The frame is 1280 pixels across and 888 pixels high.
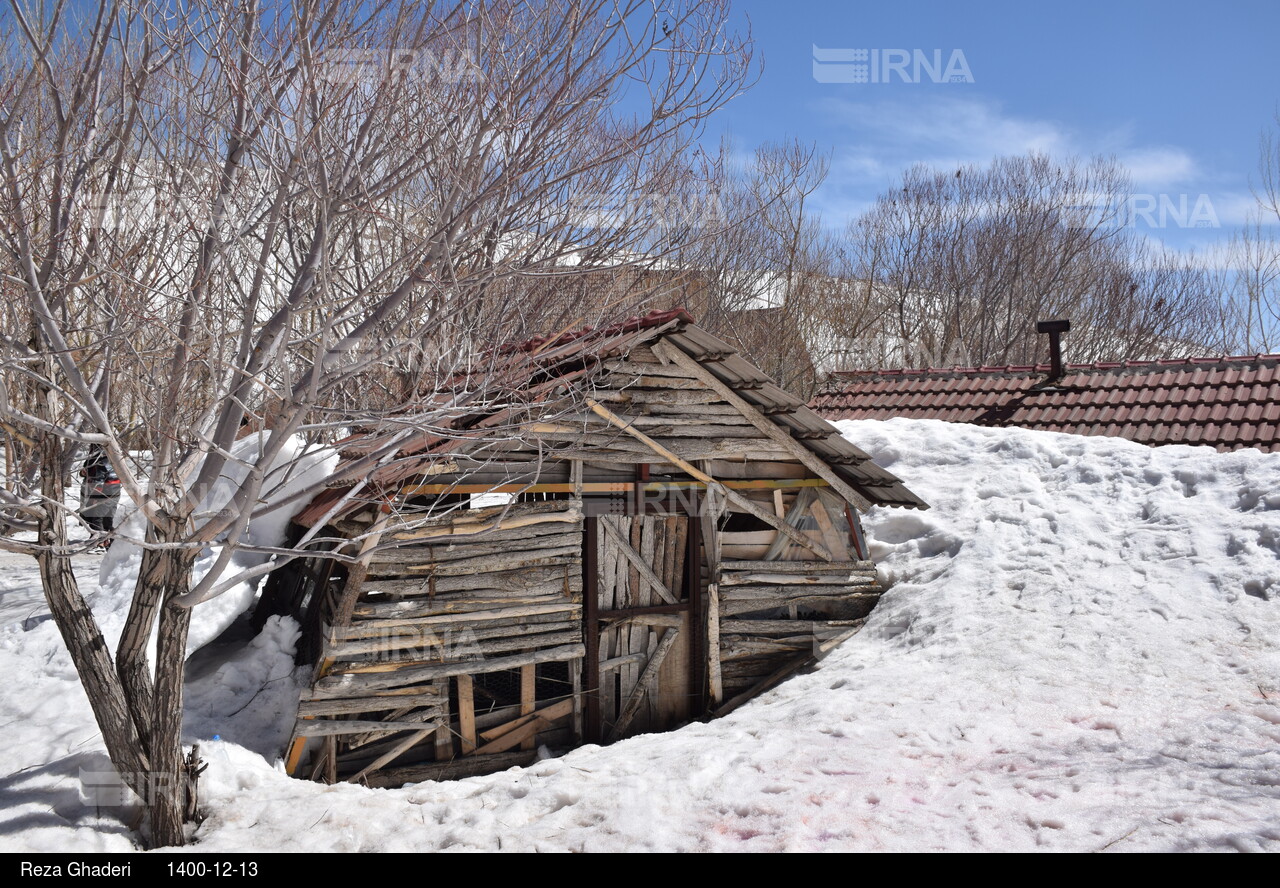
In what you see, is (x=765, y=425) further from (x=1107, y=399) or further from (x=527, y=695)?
(x=1107, y=399)

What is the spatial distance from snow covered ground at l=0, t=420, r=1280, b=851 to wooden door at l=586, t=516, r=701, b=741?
46.3 inches

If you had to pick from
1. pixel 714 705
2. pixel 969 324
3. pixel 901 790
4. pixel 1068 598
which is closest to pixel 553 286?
pixel 714 705

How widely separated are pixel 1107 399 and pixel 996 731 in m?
8.23

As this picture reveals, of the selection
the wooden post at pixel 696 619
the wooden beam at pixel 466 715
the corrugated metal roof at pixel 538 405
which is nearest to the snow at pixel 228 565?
Result: the corrugated metal roof at pixel 538 405

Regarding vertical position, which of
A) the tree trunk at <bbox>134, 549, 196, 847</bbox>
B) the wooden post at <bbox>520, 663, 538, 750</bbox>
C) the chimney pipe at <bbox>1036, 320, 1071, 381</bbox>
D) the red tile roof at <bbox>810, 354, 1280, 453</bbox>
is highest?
the chimney pipe at <bbox>1036, 320, 1071, 381</bbox>

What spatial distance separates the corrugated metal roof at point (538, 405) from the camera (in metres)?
4.90

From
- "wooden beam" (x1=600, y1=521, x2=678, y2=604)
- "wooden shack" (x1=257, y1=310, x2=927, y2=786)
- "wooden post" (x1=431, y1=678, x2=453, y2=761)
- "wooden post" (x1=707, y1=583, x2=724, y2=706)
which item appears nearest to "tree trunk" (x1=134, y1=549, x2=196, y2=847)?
"wooden shack" (x1=257, y1=310, x2=927, y2=786)

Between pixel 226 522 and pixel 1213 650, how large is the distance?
7.06 metres

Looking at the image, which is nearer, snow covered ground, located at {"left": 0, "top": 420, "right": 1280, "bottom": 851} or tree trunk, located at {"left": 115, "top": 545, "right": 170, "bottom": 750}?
snow covered ground, located at {"left": 0, "top": 420, "right": 1280, "bottom": 851}

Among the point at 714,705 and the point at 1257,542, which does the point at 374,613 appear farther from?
the point at 1257,542

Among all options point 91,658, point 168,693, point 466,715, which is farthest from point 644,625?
point 91,658

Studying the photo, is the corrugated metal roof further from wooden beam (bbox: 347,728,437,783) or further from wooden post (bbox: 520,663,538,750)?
wooden post (bbox: 520,663,538,750)

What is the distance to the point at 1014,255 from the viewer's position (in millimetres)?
25031

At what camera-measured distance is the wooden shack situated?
6.86 metres
